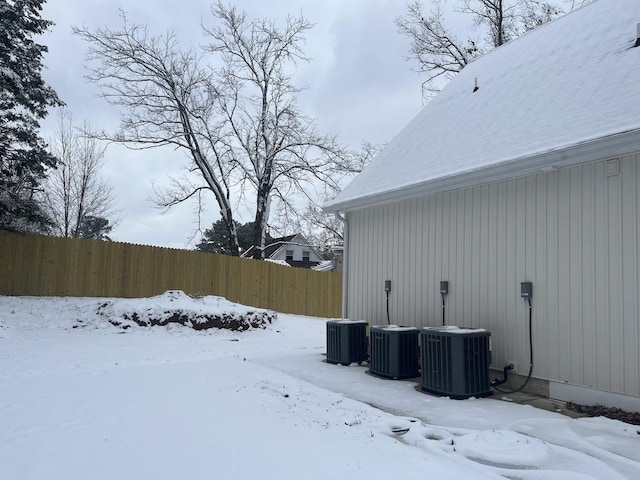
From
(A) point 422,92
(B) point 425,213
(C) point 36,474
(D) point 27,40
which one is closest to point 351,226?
(B) point 425,213

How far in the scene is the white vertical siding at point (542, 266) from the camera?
4.80 metres

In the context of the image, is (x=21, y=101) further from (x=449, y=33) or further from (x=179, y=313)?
(x=449, y=33)

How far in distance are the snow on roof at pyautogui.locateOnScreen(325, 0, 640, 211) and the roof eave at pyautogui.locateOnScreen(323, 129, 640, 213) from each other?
0.03 ft

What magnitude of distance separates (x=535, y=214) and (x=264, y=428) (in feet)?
13.0

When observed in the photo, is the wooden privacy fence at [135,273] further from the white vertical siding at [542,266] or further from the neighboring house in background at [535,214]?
the white vertical siding at [542,266]

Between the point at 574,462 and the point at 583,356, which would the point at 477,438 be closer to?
the point at 574,462

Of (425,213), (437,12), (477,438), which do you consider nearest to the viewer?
(477,438)

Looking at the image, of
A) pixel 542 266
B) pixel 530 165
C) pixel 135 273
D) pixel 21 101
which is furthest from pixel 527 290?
pixel 21 101

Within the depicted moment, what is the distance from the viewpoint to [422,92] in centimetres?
2133

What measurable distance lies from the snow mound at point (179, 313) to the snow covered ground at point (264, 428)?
3.35 meters

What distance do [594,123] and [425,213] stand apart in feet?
8.88

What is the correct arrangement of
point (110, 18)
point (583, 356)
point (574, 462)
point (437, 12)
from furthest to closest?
point (437, 12) < point (110, 18) < point (583, 356) < point (574, 462)

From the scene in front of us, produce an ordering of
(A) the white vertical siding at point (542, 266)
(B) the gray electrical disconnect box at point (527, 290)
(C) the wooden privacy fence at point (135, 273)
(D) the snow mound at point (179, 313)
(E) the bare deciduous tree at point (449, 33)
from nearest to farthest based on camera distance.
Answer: (A) the white vertical siding at point (542, 266) < (B) the gray electrical disconnect box at point (527, 290) < (D) the snow mound at point (179, 313) < (C) the wooden privacy fence at point (135, 273) < (E) the bare deciduous tree at point (449, 33)

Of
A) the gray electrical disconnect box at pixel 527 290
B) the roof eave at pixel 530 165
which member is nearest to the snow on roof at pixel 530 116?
the roof eave at pixel 530 165
